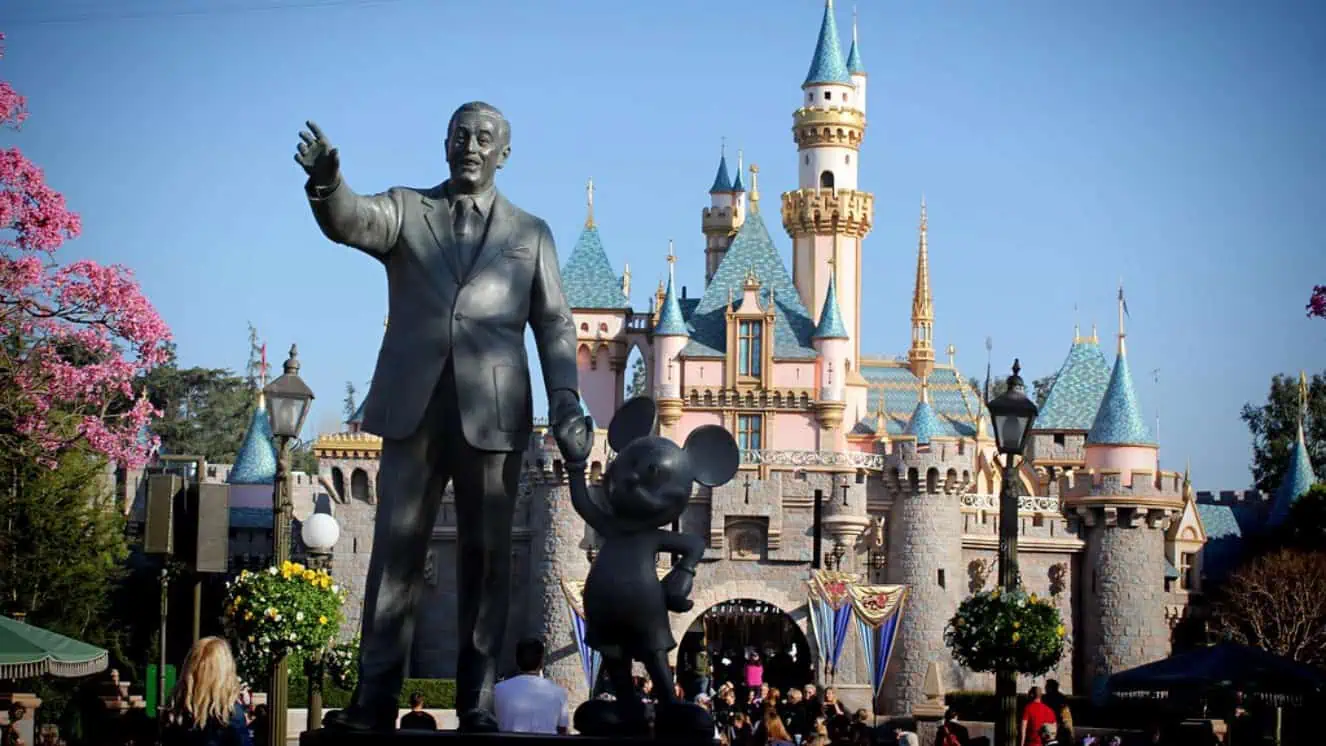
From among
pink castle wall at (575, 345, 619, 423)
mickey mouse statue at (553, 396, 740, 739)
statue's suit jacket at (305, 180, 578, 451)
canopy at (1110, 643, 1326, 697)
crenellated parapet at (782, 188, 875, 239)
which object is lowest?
canopy at (1110, 643, 1326, 697)

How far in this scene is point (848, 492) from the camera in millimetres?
46062

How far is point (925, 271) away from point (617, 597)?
6305 cm

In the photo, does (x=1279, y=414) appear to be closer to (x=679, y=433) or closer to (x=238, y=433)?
(x=679, y=433)

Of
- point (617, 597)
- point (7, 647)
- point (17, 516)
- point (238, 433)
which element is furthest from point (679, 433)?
point (617, 597)

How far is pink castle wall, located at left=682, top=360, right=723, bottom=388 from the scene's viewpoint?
5391 centimetres

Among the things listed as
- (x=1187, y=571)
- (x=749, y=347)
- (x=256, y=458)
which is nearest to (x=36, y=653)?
(x=749, y=347)

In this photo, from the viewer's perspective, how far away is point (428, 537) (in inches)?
363

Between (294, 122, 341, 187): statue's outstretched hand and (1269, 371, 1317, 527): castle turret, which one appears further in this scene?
(1269, 371, 1317, 527): castle turret

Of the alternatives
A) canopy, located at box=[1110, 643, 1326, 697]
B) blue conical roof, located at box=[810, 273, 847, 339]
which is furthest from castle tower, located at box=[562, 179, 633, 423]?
canopy, located at box=[1110, 643, 1326, 697]

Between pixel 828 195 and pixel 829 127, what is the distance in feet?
5.67

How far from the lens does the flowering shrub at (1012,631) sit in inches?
677

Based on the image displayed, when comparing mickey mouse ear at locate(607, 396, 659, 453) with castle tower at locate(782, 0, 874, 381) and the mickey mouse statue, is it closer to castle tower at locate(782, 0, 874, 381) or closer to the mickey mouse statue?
the mickey mouse statue

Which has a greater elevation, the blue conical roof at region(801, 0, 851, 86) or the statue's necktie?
the blue conical roof at region(801, 0, 851, 86)

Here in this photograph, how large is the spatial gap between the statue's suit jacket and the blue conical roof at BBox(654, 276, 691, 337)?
44.3m
